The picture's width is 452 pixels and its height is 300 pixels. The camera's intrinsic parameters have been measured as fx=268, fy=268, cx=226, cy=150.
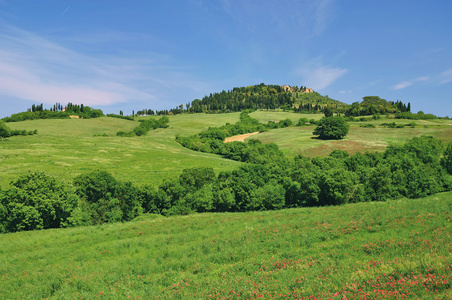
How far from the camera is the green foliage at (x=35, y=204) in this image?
34219mm

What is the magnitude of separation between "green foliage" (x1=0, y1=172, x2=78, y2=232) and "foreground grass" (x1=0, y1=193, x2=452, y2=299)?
13.6m

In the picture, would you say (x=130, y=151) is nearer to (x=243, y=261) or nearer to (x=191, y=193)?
(x=191, y=193)

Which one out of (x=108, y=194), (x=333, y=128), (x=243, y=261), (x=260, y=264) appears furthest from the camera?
(x=333, y=128)

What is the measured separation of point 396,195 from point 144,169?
62.9 metres

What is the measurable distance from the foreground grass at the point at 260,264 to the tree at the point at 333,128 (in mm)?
103389

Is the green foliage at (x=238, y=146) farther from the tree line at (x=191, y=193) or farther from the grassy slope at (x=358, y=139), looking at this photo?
the tree line at (x=191, y=193)

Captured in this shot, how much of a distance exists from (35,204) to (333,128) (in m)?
115

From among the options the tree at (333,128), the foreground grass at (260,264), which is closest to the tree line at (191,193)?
the foreground grass at (260,264)

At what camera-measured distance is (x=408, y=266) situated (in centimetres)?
1057

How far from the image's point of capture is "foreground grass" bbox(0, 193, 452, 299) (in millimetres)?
10000

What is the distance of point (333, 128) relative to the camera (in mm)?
121125

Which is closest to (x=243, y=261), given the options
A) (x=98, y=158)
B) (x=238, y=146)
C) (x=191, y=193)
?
(x=191, y=193)

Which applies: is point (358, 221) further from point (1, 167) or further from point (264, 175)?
point (1, 167)

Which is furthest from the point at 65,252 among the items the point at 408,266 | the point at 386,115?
the point at 386,115
